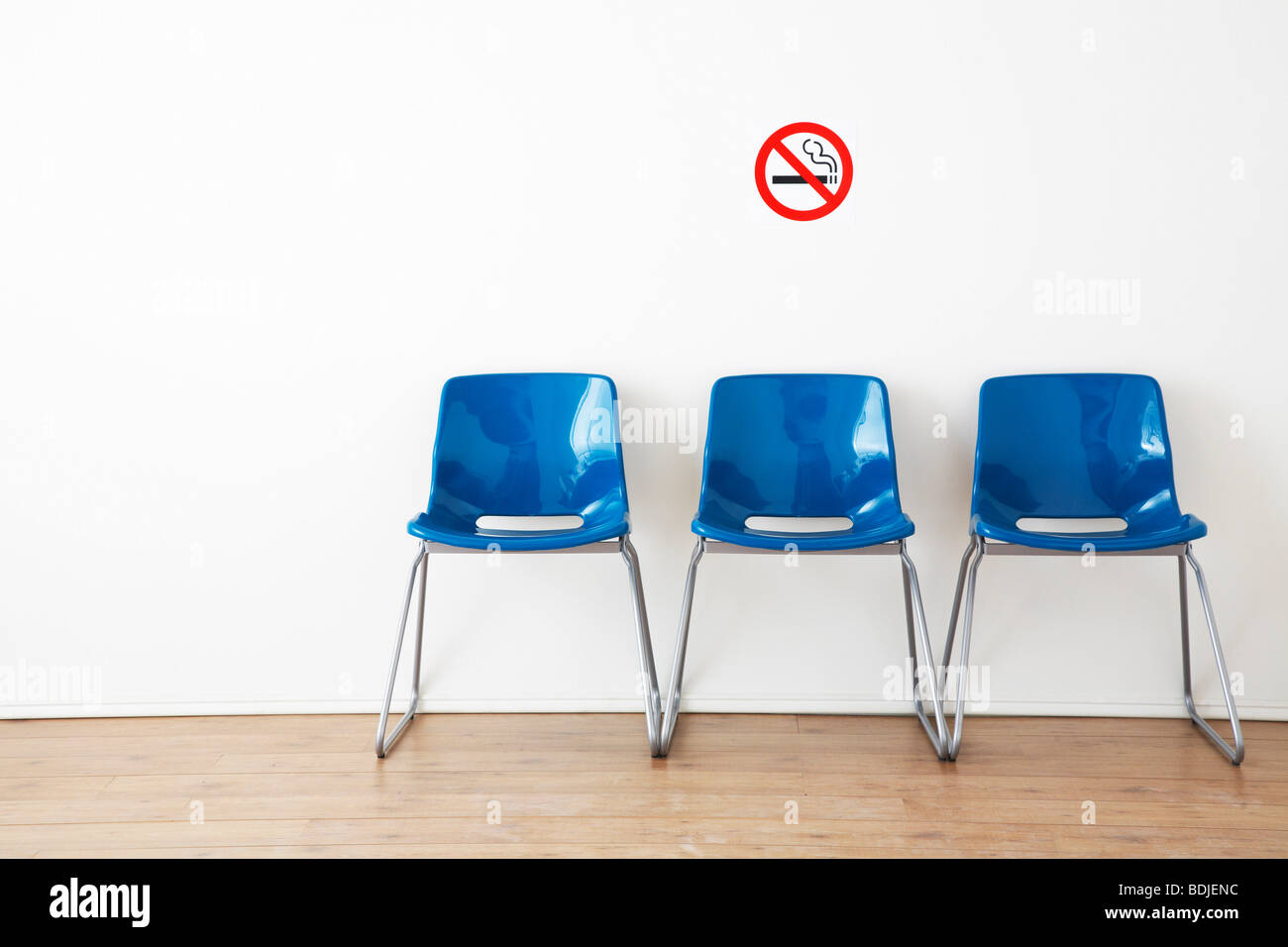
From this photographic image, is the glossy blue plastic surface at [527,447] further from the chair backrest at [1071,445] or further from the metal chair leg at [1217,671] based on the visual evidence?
the metal chair leg at [1217,671]

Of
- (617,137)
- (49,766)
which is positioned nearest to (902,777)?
(617,137)

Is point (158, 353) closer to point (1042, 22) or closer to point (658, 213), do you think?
point (658, 213)

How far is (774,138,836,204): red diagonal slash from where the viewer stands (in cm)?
234

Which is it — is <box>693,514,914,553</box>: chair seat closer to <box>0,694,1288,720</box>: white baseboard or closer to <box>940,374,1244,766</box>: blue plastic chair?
<box>940,374,1244,766</box>: blue plastic chair

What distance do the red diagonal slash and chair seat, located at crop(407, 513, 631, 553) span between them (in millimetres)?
995

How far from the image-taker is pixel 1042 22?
229 cm

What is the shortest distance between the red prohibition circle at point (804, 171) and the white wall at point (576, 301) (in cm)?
3

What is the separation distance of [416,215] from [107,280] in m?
0.82

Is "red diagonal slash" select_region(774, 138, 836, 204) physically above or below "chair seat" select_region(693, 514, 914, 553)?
above

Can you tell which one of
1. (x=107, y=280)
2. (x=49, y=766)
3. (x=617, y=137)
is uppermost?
(x=617, y=137)

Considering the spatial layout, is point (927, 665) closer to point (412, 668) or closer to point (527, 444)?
point (527, 444)

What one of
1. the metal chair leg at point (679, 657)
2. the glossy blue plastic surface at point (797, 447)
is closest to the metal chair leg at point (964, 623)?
the glossy blue plastic surface at point (797, 447)

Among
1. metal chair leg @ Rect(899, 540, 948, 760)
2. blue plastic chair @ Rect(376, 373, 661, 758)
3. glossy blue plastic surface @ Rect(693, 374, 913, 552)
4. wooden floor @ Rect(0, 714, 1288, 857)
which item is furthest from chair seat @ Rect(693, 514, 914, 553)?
wooden floor @ Rect(0, 714, 1288, 857)

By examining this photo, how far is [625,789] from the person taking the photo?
6.67 ft
